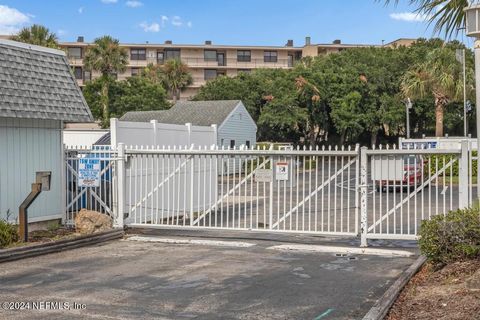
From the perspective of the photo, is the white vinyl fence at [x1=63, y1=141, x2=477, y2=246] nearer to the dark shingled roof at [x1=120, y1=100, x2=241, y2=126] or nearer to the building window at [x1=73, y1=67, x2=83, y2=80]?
the dark shingled roof at [x1=120, y1=100, x2=241, y2=126]

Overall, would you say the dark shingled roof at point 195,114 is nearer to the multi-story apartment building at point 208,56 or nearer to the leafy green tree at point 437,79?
the leafy green tree at point 437,79

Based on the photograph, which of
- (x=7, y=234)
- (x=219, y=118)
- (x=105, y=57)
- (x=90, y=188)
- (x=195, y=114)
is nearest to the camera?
(x=7, y=234)

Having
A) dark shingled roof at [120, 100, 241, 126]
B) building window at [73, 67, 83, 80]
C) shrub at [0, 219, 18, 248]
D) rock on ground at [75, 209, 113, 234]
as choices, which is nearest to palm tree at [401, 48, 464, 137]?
dark shingled roof at [120, 100, 241, 126]

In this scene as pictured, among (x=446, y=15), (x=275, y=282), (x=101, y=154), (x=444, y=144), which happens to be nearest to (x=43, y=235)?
(x=101, y=154)

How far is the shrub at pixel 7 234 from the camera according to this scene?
11.0 metres

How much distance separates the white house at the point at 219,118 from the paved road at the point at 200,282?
28376 mm

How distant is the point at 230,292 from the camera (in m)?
7.98

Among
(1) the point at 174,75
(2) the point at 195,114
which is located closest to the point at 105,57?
(2) the point at 195,114

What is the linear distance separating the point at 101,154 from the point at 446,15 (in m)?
8.32

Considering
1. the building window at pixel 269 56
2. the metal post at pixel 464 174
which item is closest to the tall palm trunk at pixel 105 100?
the building window at pixel 269 56

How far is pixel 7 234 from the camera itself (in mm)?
11180

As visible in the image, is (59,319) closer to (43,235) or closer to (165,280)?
(165,280)

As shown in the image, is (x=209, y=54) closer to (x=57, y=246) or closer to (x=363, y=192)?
(x=363, y=192)

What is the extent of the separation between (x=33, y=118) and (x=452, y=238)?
8.71 metres
